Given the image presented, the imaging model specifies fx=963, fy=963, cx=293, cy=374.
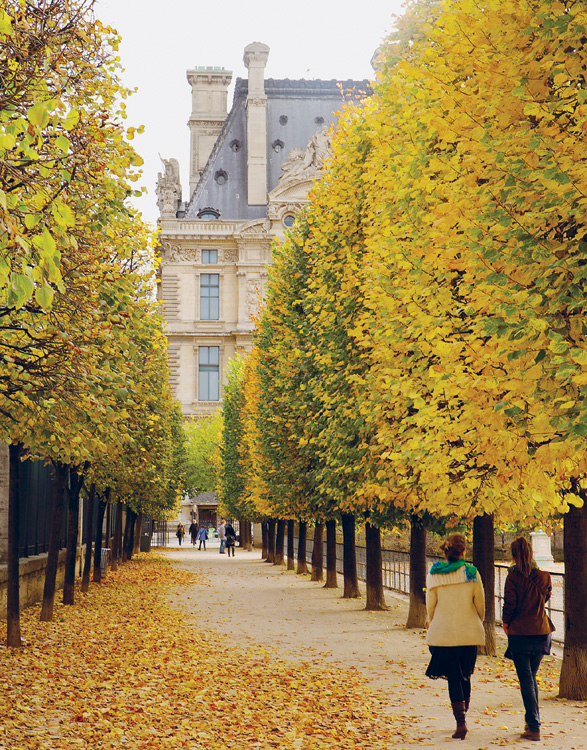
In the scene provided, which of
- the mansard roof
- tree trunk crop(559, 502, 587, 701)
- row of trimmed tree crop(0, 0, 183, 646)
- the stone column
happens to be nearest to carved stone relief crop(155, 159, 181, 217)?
the mansard roof

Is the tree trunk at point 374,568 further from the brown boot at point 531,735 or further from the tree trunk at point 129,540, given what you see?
the tree trunk at point 129,540

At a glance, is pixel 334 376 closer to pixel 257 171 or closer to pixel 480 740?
pixel 480 740

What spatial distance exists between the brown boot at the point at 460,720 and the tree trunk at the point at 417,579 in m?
8.77

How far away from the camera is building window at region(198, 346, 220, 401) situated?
263ft

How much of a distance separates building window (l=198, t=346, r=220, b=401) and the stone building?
0.27 ft

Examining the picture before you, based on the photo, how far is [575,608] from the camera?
11.8 m

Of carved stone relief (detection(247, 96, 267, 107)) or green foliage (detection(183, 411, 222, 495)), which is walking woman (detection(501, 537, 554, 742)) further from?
carved stone relief (detection(247, 96, 267, 107))

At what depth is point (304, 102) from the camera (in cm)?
8600

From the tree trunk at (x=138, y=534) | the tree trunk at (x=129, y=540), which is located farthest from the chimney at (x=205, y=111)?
the tree trunk at (x=129, y=540)

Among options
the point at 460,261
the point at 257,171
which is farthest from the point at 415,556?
the point at 257,171

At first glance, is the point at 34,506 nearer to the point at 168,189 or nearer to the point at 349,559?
the point at 349,559

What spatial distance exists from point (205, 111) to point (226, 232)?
2169 cm

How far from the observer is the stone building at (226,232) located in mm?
78438

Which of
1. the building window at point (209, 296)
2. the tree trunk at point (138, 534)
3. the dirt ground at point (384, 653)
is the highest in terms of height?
the building window at point (209, 296)
